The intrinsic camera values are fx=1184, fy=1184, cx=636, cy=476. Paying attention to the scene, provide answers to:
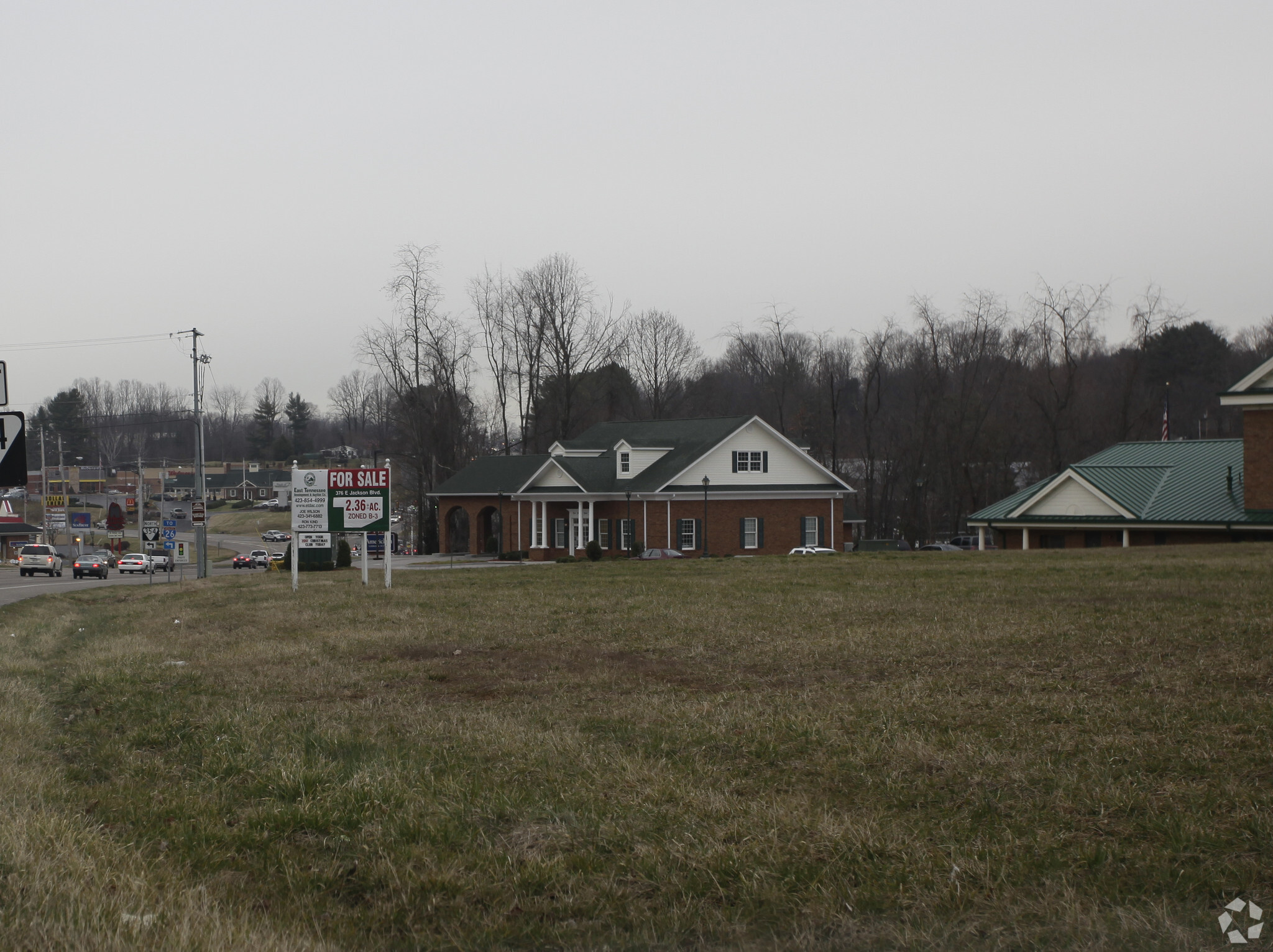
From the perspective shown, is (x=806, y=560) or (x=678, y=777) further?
(x=806, y=560)

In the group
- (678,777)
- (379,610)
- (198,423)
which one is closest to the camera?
(678,777)

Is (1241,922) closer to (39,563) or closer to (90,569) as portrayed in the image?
(90,569)

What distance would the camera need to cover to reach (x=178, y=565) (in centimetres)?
7256

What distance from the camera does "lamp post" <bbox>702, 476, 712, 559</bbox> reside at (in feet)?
178

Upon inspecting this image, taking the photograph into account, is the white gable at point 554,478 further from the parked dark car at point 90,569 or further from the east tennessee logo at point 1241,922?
the east tennessee logo at point 1241,922

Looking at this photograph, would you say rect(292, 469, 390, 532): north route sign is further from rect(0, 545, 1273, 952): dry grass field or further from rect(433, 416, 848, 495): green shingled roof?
rect(433, 416, 848, 495): green shingled roof

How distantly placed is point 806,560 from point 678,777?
2441 cm

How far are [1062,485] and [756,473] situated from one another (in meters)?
15.1

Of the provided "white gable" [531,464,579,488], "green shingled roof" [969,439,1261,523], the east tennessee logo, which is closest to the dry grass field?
the east tennessee logo

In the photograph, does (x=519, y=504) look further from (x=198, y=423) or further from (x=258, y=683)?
(x=258, y=683)

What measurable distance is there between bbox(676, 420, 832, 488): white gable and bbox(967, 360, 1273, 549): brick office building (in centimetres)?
954

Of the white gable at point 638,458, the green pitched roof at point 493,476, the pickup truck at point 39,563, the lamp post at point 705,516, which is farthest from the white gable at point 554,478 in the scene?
the pickup truck at point 39,563

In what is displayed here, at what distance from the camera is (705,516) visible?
56.1 m

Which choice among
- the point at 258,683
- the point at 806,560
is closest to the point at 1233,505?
the point at 806,560
